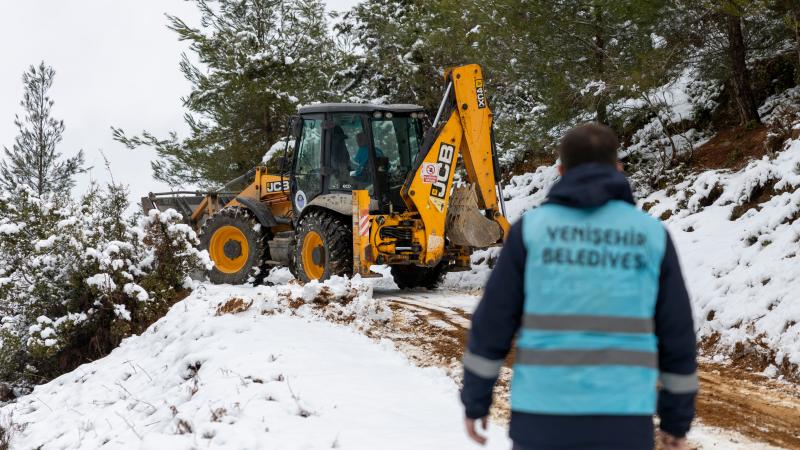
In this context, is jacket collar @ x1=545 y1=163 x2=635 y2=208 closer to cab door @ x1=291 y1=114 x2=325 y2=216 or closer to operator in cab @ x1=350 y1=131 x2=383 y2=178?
operator in cab @ x1=350 y1=131 x2=383 y2=178

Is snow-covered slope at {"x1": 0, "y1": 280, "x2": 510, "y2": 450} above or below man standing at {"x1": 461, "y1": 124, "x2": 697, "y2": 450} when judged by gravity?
below

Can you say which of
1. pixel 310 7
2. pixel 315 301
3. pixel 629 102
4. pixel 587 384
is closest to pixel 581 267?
pixel 587 384

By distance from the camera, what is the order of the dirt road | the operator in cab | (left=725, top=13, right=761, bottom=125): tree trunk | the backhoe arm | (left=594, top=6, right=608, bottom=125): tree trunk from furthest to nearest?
(left=594, top=6, right=608, bottom=125): tree trunk, the operator in cab, (left=725, top=13, right=761, bottom=125): tree trunk, the backhoe arm, the dirt road

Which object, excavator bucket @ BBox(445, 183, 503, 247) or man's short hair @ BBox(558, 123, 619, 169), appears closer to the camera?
man's short hair @ BBox(558, 123, 619, 169)

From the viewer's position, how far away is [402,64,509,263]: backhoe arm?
1222cm

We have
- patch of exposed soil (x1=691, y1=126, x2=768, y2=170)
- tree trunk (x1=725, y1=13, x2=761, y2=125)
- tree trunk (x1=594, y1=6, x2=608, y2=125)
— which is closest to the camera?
patch of exposed soil (x1=691, y1=126, x2=768, y2=170)

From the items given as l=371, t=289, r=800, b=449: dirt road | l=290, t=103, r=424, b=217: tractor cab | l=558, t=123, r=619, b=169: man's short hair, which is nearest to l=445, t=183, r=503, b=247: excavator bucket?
l=290, t=103, r=424, b=217: tractor cab

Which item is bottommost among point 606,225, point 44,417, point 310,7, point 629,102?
point 44,417

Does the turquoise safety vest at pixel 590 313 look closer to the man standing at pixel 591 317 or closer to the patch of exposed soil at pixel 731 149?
the man standing at pixel 591 317

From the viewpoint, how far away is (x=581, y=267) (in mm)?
2564

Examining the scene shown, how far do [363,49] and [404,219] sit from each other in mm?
11243

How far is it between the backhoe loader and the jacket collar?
9.51m

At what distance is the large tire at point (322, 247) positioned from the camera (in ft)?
40.7

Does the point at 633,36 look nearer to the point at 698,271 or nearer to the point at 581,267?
the point at 698,271
